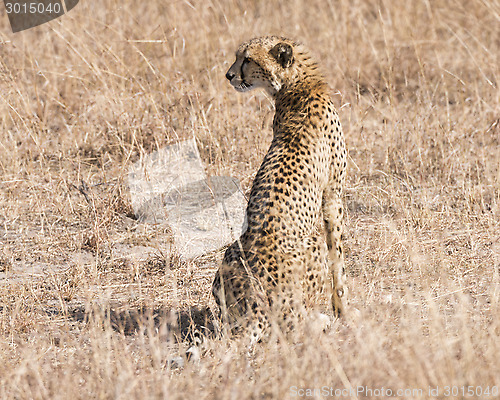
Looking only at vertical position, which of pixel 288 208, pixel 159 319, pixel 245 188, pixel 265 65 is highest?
pixel 265 65

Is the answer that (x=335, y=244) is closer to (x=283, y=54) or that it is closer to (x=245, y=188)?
(x=283, y=54)

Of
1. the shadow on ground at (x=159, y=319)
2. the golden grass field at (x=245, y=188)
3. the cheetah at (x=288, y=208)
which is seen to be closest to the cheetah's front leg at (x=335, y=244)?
the cheetah at (x=288, y=208)

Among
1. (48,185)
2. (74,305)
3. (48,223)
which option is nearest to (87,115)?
(48,185)

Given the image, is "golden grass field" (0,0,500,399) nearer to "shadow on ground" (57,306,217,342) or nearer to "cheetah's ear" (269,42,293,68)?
"shadow on ground" (57,306,217,342)

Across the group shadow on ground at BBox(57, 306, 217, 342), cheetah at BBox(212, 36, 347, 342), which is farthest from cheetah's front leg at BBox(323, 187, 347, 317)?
shadow on ground at BBox(57, 306, 217, 342)

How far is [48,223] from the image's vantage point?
14.4 feet

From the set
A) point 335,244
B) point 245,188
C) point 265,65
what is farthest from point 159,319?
point 245,188

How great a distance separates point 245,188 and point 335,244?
59.7 inches

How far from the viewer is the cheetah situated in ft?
9.73

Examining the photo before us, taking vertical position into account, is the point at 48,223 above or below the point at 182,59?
below

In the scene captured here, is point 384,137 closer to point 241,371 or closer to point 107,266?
point 107,266

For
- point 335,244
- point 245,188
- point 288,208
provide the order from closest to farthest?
point 288,208
point 335,244
point 245,188

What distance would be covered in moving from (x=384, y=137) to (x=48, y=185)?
86.7 inches

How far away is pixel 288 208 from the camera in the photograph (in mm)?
3092
